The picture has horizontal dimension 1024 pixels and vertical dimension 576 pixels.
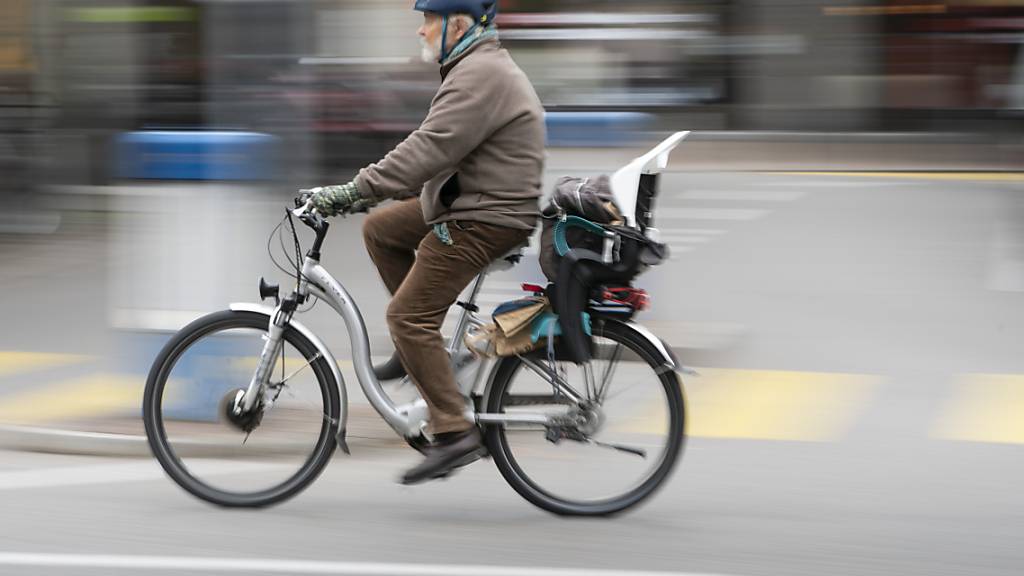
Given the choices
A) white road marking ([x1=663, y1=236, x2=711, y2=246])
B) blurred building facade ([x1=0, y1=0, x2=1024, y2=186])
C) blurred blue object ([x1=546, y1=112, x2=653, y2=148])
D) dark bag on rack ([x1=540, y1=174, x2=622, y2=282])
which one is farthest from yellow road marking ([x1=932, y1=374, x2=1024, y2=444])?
blurred building facade ([x1=0, y1=0, x2=1024, y2=186])

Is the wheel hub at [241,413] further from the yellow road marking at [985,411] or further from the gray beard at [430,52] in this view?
the yellow road marking at [985,411]

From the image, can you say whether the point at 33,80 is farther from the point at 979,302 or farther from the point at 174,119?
the point at 979,302

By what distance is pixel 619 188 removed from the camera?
173 inches

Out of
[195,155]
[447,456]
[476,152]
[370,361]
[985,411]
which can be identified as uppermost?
[476,152]

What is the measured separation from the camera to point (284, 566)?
164 inches

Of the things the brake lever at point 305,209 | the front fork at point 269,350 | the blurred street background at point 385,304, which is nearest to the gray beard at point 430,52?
the brake lever at point 305,209

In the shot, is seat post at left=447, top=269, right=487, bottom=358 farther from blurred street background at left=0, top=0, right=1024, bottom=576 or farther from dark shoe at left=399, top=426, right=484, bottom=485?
blurred street background at left=0, top=0, right=1024, bottom=576

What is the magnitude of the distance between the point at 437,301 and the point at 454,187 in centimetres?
37

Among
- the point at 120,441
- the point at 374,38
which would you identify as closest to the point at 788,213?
the point at 374,38

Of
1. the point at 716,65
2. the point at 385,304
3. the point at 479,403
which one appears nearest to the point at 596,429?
the point at 479,403

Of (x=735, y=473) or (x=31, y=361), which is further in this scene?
(x=31, y=361)

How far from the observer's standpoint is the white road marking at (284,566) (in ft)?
13.6

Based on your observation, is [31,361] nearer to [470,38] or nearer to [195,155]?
[195,155]

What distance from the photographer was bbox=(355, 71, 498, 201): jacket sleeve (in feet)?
14.1
